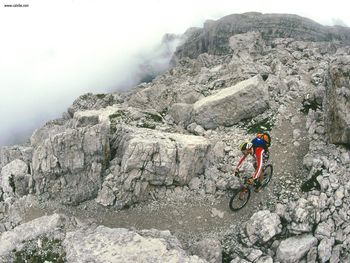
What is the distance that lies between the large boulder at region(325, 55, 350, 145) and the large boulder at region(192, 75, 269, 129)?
6.91 metres

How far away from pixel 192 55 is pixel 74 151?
175 meters

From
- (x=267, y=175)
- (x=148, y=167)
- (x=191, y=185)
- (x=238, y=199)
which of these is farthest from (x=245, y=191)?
(x=148, y=167)

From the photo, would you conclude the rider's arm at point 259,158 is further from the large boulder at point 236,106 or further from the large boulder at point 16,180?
the large boulder at point 16,180

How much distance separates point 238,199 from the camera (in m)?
24.5

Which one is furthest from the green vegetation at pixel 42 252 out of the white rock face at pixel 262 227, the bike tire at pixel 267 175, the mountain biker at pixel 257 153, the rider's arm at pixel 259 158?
the bike tire at pixel 267 175

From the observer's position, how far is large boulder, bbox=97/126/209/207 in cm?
2591

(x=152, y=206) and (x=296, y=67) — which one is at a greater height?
(x=296, y=67)

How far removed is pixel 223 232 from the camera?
2325cm

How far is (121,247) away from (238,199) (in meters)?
9.49

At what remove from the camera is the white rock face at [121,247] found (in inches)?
706

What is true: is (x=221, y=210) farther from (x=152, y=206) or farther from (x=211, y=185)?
(x=152, y=206)

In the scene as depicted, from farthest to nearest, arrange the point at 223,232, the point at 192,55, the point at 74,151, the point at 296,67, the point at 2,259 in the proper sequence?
1. the point at 192,55
2. the point at 296,67
3. the point at 74,151
4. the point at 223,232
5. the point at 2,259

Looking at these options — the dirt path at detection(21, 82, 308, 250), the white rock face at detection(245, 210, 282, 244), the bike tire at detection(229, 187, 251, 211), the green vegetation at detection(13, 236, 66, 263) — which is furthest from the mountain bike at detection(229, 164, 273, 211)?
the green vegetation at detection(13, 236, 66, 263)

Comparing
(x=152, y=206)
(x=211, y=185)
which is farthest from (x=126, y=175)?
(x=211, y=185)
